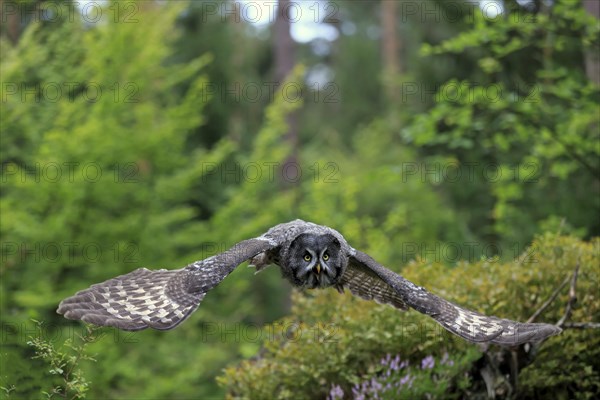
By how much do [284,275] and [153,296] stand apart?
47.5 inches

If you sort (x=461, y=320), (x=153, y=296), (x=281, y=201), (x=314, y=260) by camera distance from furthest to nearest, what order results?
1. (x=281, y=201)
2. (x=314, y=260)
3. (x=461, y=320)
4. (x=153, y=296)

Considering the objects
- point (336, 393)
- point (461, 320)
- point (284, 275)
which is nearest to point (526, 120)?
point (336, 393)

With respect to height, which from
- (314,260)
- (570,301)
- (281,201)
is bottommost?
(281,201)

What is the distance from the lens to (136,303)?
5.58 metres

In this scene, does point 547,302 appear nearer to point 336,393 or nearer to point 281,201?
point 336,393

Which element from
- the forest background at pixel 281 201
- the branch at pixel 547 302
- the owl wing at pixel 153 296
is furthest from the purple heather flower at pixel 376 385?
the owl wing at pixel 153 296

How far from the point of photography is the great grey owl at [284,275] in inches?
208

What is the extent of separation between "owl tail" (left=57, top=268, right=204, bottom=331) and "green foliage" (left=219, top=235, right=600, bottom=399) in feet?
7.38

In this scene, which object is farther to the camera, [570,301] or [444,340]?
[444,340]

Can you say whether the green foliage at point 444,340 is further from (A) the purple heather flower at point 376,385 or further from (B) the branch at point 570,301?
(B) the branch at point 570,301

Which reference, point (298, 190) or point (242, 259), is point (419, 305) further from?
point (298, 190)

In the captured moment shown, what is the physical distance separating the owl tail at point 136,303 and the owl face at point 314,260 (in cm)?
94

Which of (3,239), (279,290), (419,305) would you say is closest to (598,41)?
(419,305)

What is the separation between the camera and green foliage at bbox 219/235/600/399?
7609 mm
